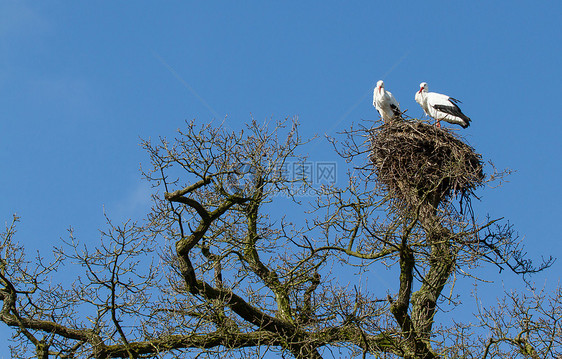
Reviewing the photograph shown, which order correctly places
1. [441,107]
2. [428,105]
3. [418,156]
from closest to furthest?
[418,156] → [441,107] → [428,105]

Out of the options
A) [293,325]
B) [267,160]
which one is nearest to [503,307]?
[293,325]

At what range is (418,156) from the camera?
10578 mm

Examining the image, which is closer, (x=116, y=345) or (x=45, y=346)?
(x=45, y=346)

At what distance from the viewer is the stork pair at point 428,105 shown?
12852mm

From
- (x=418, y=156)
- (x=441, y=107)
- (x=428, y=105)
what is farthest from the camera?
(x=428, y=105)

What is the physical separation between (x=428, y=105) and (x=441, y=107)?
61 cm

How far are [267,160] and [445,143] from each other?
3.88 m

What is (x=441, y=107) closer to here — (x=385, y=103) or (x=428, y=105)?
(x=428, y=105)

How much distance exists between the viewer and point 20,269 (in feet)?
25.2

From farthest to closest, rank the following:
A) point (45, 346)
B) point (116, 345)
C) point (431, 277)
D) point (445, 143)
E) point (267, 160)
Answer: point (445, 143), point (431, 277), point (267, 160), point (116, 345), point (45, 346)

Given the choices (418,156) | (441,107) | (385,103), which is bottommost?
(418,156)

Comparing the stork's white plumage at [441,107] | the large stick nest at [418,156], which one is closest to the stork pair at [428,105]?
the stork's white plumage at [441,107]

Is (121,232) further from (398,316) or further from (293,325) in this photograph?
(398,316)

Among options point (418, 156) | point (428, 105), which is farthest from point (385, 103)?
point (418, 156)
